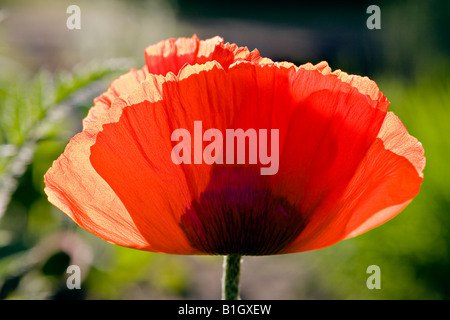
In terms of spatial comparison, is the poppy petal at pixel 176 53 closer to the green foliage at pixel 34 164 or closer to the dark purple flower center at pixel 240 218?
the dark purple flower center at pixel 240 218

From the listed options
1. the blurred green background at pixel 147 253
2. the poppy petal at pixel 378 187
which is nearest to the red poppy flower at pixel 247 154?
the poppy petal at pixel 378 187

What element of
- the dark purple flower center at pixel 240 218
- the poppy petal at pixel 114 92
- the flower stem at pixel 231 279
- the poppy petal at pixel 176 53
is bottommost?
the flower stem at pixel 231 279

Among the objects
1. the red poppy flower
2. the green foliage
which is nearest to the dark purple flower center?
the red poppy flower

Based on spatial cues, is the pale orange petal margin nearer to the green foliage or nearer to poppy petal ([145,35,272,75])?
poppy petal ([145,35,272,75])

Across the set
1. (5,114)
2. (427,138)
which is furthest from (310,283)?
(5,114)

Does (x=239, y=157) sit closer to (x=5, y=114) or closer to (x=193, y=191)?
(x=193, y=191)

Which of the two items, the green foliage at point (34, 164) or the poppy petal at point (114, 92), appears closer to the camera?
the poppy petal at point (114, 92)

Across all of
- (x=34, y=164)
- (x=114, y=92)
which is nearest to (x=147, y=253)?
(x=34, y=164)

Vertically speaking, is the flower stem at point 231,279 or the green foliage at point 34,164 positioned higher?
the green foliage at point 34,164

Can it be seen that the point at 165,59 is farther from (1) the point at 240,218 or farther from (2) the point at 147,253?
(2) the point at 147,253
